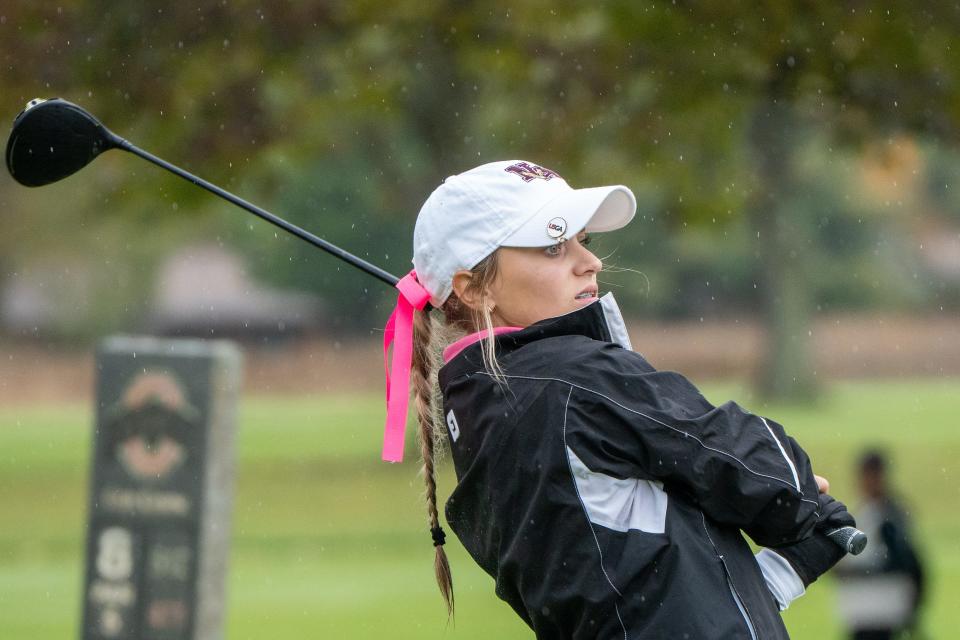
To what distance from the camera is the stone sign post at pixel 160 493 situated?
6695 mm

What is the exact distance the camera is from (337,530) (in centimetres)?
1664

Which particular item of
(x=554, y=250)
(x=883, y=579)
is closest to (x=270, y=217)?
(x=554, y=250)

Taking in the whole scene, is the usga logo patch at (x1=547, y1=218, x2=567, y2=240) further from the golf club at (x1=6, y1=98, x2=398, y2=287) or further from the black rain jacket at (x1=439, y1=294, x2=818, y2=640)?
Result: the golf club at (x1=6, y1=98, x2=398, y2=287)

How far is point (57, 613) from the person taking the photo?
11.4 metres

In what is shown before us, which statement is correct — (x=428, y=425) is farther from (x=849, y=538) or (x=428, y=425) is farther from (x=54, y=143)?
(x=54, y=143)

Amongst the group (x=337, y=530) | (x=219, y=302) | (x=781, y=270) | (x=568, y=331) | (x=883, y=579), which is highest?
(x=568, y=331)

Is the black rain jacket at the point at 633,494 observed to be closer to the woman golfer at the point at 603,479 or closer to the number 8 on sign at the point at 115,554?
the woman golfer at the point at 603,479

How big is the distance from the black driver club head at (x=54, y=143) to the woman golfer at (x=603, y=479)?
0.96 meters

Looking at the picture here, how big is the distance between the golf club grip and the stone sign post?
4587 millimetres

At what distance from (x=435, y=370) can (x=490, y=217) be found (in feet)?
1.12

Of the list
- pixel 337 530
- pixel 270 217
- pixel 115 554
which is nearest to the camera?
pixel 270 217

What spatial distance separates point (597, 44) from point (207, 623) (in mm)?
6937

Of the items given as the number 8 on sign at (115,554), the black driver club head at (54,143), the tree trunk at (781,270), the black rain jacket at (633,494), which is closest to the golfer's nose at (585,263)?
the black rain jacket at (633,494)

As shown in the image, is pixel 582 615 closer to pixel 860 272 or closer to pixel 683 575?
pixel 683 575
